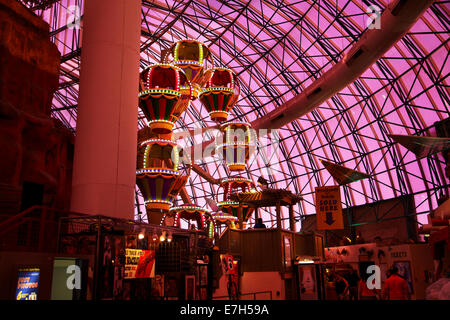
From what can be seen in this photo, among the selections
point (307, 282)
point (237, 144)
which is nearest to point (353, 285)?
point (307, 282)

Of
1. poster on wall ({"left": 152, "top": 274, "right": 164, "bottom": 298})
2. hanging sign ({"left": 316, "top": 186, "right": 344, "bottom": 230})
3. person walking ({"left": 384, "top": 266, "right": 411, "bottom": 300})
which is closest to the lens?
person walking ({"left": 384, "top": 266, "right": 411, "bottom": 300})

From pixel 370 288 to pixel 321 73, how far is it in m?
17.1

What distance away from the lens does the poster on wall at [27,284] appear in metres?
7.75

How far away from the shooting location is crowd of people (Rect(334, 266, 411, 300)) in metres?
9.95

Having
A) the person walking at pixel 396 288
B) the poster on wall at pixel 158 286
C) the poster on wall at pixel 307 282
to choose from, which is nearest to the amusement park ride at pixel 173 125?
the poster on wall at pixel 307 282

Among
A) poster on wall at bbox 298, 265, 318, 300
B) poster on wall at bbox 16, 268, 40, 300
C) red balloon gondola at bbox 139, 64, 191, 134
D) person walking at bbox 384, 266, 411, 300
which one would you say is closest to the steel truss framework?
red balloon gondola at bbox 139, 64, 191, 134

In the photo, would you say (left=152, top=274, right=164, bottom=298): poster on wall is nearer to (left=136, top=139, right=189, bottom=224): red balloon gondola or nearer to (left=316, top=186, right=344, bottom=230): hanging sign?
(left=136, top=139, right=189, bottom=224): red balloon gondola

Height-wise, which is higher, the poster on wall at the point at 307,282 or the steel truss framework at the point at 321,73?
the steel truss framework at the point at 321,73

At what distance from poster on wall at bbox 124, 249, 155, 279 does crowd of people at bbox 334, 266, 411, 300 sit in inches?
228

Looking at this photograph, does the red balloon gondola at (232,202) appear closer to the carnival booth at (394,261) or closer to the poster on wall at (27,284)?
the carnival booth at (394,261)

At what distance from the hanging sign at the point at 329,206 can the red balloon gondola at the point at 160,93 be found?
27.7ft

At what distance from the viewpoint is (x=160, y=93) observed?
14.2 metres

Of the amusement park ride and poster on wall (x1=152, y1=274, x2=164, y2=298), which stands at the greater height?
the amusement park ride

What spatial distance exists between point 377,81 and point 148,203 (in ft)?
61.0
